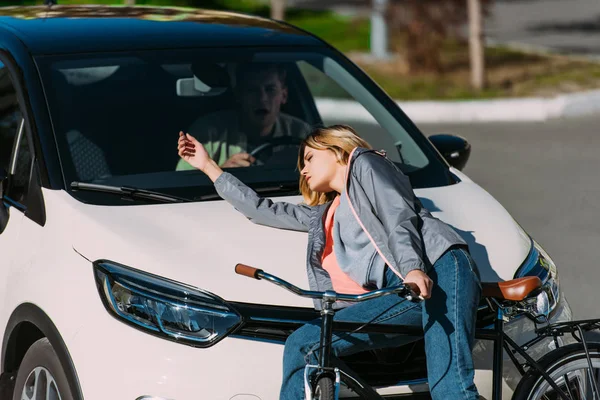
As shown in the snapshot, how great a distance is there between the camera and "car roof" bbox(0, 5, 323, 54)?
477cm

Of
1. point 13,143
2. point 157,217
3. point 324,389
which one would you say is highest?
point 13,143

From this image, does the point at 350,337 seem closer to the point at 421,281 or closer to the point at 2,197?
the point at 421,281

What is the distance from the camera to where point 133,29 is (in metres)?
4.98

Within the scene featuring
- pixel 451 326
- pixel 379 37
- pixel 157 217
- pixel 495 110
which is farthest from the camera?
pixel 379 37

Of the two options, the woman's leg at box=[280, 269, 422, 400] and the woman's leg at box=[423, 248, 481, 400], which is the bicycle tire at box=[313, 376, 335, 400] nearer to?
the woman's leg at box=[280, 269, 422, 400]

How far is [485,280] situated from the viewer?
12.7 feet

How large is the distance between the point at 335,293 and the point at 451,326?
1.53ft

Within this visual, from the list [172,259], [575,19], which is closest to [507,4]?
[575,19]

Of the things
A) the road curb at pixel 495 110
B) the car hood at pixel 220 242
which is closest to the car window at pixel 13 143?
the car hood at pixel 220 242

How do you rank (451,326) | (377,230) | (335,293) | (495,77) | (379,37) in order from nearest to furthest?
(335,293)
(451,326)
(377,230)
(495,77)
(379,37)

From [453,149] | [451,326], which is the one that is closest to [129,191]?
[451,326]

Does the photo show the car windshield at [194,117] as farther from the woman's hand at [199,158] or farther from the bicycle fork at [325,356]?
the bicycle fork at [325,356]

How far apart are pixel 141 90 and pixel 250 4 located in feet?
61.2

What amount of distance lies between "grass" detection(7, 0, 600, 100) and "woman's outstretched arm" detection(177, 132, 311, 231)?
8.98 m
